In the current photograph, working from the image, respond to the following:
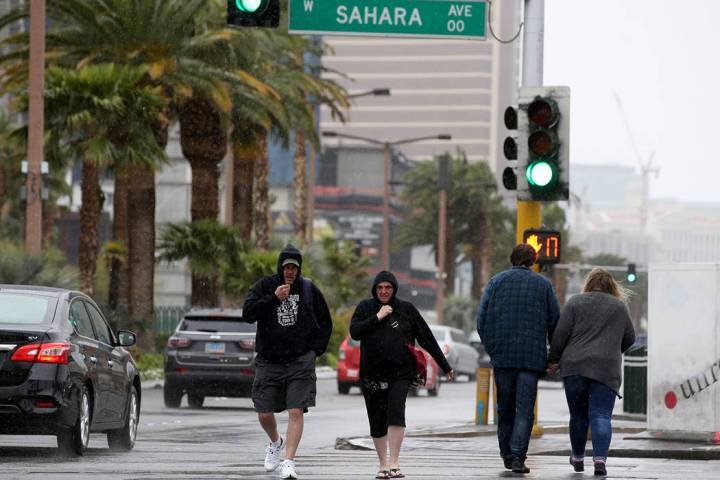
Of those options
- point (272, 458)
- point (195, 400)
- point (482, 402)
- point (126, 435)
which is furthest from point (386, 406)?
point (195, 400)

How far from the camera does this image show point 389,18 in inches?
711

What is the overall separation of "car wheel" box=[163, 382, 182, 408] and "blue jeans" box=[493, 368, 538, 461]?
14.2 meters

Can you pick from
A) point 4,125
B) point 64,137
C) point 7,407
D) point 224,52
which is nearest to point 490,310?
point 7,407

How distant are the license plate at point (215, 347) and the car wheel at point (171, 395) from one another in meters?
0.90

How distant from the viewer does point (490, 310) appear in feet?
42.0

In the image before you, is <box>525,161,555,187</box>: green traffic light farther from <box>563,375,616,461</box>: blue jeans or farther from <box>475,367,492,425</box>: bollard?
<box>475,367,492,425</box>: bollard

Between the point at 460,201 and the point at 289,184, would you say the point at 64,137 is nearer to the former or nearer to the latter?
the point at 460,201

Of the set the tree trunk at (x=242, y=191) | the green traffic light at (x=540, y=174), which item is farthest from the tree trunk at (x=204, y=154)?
the green traffic light at (x=540, y=174)

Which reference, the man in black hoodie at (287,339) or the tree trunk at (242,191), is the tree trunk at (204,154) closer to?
the tree trunk at (242,191)

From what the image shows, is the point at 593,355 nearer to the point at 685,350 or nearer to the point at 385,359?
the point at 385,359

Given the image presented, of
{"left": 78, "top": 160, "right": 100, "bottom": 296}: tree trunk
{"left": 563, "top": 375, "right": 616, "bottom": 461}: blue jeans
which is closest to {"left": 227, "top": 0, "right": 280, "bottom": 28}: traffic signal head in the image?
{"left": 563, "top": 375, "right": 616, "bottom": 461}: blue jeans

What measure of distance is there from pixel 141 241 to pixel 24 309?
2398 cm

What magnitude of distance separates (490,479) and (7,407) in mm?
4099

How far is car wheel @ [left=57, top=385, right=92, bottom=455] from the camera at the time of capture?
13.9 metres
